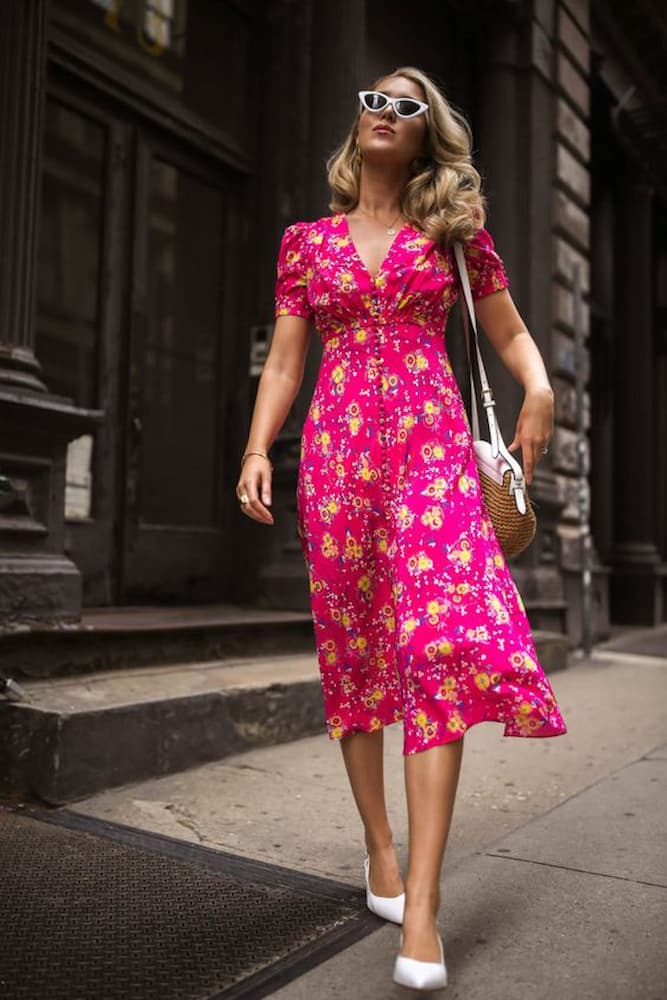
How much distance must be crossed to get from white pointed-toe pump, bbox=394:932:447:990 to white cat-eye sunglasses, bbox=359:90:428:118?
1.76 m

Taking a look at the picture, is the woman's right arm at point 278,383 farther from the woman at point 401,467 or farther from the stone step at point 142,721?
the stone step at point 142,721

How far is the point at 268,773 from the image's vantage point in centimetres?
353

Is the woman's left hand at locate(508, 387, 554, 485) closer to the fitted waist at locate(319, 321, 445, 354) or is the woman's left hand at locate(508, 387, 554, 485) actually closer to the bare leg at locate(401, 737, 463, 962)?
the fitted waist at locate(319, 321, 445, 354)

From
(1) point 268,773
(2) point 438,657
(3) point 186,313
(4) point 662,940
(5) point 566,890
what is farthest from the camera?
(3) point 186,313

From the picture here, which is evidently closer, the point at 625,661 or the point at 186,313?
the point at 186,313

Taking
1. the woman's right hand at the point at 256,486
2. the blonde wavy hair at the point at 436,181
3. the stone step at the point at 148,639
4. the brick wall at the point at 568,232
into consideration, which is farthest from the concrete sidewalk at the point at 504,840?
the brick wall at the point at 568,232

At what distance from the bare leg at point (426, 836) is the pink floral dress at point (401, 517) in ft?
0.13

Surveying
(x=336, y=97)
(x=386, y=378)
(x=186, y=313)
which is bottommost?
(x=386, y=378)

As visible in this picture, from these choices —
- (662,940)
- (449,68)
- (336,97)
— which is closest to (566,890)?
(662,940)

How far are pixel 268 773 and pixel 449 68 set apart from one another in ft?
19.5

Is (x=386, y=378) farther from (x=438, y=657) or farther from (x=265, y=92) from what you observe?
(x=265, y=92)

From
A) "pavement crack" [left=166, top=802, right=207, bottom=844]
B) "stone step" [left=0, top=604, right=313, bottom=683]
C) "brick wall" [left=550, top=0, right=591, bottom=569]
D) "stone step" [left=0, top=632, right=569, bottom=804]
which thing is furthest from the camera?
"brick wall" [left=550, top=0, right=591, bottom=569]

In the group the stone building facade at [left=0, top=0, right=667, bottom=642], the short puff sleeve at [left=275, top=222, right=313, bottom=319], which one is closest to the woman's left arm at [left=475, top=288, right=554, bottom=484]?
the short puff sleeve at [left=275, top=222, right=313, bottom=319]

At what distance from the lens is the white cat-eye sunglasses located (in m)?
2.24
